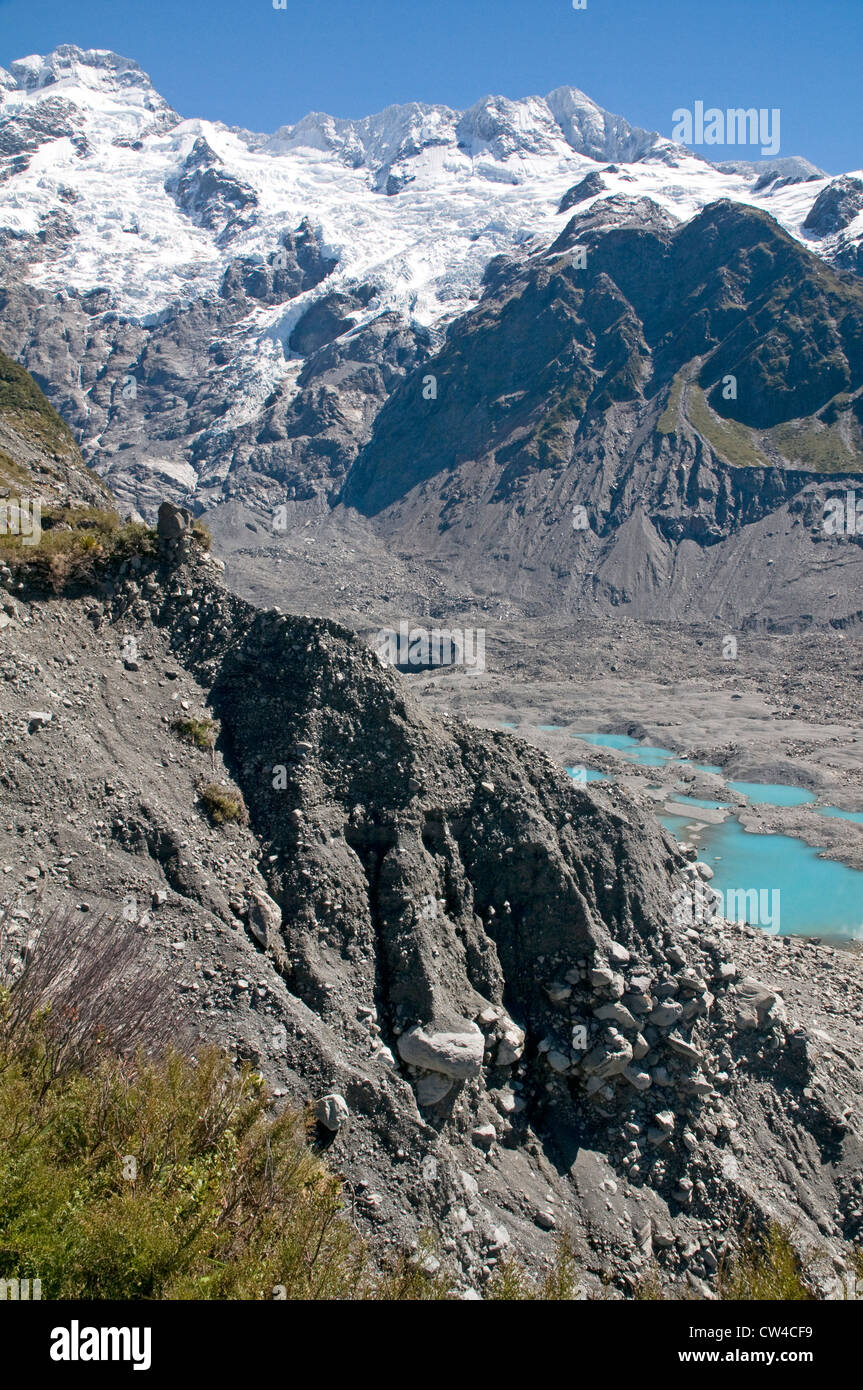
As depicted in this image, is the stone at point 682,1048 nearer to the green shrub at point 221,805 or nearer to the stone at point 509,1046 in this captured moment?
the stone at point 509,1046

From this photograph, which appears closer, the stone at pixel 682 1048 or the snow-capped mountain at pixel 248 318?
the stone at pixel 682 1048

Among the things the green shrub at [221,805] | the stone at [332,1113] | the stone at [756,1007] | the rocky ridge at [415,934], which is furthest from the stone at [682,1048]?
the green shrub at [221,805]

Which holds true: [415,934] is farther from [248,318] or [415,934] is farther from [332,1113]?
[248,318]

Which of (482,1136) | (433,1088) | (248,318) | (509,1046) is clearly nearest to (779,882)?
(509,1046)

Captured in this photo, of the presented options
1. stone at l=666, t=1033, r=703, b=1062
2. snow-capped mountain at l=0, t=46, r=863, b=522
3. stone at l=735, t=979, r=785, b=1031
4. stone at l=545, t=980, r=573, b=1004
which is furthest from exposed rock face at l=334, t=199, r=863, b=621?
stone at l=545, t=980, r=573, b=1004

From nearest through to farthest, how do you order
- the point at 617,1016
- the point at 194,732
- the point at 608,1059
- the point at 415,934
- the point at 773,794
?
the point at 415,934 → the point at 608,1059 → the point at 617,1016 → the point at 194,732 → the point at 773,794

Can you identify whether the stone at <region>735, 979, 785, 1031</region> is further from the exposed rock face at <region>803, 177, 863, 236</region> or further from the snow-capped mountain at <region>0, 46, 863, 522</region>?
the exposed rock face at <region>803, 177, 863, 236</region>
